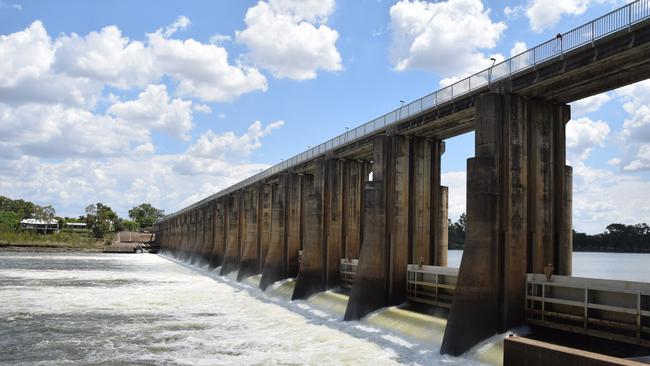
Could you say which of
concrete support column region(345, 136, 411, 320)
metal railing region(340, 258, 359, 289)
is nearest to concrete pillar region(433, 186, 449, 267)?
concrete support column region(345, 136, 411, 320)

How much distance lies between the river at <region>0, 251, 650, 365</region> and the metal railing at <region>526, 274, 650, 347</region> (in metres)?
3.75

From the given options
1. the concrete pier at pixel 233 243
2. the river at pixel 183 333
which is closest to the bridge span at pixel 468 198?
the river at pixel 183 333

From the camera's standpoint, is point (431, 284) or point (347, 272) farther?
point (347, 272)

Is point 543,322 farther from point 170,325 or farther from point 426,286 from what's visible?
point 170,325

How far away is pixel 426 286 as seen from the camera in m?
32.3

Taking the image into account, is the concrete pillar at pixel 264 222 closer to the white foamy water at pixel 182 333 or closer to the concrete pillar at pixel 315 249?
the white foamy water at pixel 182 333

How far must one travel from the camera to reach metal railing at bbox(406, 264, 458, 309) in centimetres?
2941

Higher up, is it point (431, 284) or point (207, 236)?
point (207, 236)

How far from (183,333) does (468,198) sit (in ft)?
51.0

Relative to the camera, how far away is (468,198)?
24.6 metres

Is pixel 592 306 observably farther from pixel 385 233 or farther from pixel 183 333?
pixel 183 333

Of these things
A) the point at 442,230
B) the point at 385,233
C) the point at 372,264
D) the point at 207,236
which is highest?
the point at 442,230

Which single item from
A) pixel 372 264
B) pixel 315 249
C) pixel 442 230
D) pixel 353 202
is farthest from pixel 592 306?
pixel 353 202

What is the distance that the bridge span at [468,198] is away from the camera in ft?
75.6
